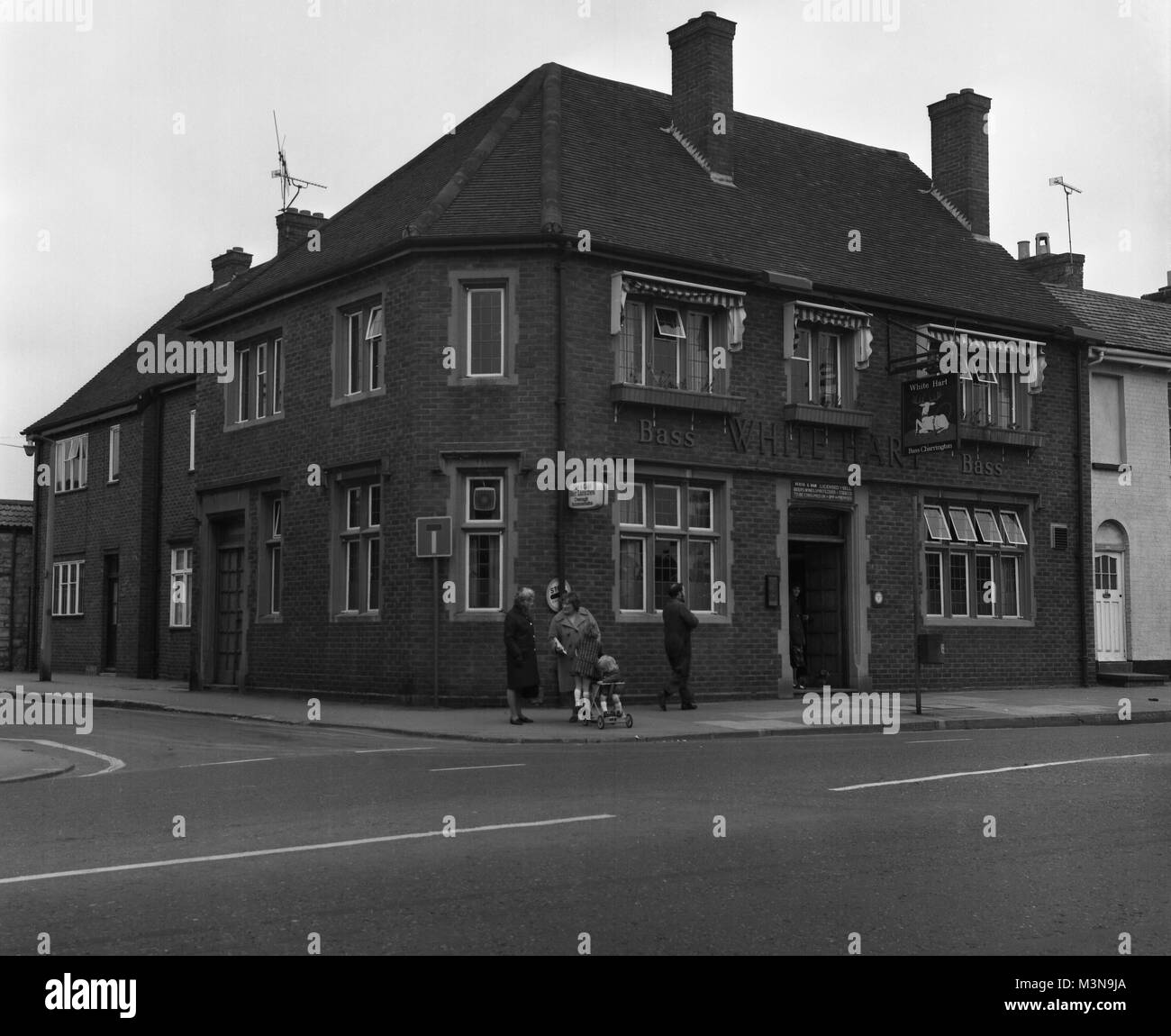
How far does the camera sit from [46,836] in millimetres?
9406

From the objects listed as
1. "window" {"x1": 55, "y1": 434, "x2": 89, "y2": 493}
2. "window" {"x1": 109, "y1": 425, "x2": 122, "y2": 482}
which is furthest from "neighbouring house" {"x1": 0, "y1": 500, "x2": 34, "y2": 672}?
"window" {"x1": 109, "y1": 425, "x2": 122, "y2": 482}

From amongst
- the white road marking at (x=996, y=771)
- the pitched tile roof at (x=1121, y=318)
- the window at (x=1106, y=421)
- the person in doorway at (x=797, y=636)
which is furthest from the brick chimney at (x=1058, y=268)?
the white road marking at (x=996, y=771)

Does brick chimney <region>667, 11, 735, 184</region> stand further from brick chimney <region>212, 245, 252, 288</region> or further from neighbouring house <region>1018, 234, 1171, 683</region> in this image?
brick chimney <region>212, 245, 252, 288</region>

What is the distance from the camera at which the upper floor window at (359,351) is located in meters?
24.4

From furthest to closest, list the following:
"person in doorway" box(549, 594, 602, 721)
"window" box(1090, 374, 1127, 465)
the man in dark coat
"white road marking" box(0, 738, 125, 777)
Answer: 1. "window" box(1090, 374, 1127, 465)
2. the man in dark coat
3. "person in doorway" box(549, 594, 602, 721)
4. "white road marking" box(0, 738, 125, 777)

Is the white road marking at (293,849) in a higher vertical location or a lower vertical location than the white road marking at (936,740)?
higher

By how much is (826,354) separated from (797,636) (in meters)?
5.15

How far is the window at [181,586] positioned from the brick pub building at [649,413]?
395 centimetres

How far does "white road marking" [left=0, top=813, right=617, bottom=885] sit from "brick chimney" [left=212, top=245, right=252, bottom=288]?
31.8 meters

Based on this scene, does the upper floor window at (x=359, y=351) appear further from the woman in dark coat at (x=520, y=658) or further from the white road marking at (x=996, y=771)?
the white road marking at (x=996, y=771)

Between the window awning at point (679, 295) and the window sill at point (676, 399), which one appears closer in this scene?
the window sill at point (676, 399)

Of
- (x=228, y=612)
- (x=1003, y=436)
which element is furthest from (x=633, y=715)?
(x=228, y=612)

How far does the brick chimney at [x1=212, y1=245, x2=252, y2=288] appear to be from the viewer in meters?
39.1
